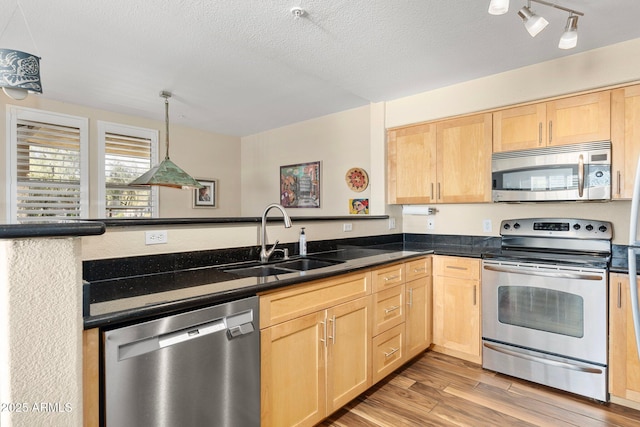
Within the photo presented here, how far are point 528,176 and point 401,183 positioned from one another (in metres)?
1.10

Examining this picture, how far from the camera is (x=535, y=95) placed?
263 centimetres

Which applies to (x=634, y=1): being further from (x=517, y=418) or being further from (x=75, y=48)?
(x=75, y=48)

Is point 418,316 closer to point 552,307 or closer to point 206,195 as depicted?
point 552,307

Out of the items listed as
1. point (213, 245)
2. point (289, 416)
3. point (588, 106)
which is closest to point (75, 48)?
point (213, 245)

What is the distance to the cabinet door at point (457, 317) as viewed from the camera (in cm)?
273

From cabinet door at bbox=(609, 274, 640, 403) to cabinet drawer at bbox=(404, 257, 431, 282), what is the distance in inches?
47.1

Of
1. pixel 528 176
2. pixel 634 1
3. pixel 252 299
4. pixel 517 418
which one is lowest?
pixel 517 418

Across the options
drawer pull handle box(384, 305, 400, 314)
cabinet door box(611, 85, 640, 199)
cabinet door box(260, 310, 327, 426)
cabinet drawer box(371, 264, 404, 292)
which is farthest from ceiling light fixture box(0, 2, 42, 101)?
cabinet door box(611, 85, 640, 199)

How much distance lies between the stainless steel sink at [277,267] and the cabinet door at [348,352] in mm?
346

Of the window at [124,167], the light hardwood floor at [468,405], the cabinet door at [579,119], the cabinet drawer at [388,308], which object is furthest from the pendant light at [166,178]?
the cabinet door at [579,119]

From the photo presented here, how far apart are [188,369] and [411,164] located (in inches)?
106

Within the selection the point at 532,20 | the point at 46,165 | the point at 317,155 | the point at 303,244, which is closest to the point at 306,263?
the point at 303,244

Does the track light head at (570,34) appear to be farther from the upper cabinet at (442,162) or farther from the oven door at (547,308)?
the oven door at (547,308)

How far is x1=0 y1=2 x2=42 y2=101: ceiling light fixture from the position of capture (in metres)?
1.65
